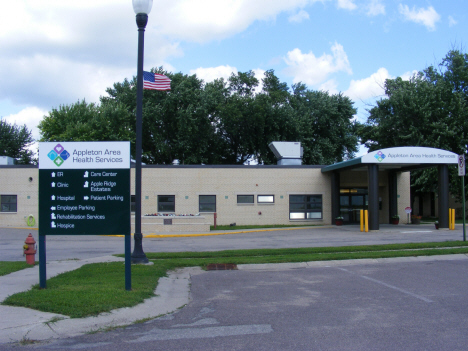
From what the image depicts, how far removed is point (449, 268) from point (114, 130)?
122 feet

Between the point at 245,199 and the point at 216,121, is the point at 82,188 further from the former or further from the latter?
the point at 216,121

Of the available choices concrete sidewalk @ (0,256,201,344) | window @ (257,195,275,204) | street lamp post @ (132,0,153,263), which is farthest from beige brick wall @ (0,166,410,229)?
concrete sidewalk @ (0,256,201,344)

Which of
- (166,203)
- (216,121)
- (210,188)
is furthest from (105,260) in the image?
(216,121)

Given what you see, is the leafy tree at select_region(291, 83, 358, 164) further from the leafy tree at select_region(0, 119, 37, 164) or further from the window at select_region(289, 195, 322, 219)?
the leafy tree at select_region(0, 119, 37, 164)

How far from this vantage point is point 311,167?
30.8 metres

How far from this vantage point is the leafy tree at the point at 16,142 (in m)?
50.5

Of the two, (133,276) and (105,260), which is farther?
(105,260)

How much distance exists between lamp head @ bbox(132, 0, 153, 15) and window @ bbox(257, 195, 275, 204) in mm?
19331

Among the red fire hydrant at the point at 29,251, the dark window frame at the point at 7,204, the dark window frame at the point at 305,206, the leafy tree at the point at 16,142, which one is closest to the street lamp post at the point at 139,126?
the red fire hydrant at the point at 29,251

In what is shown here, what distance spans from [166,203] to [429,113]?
73.8 ft

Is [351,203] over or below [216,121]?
below

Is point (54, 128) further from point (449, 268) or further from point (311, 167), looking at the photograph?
point (449, 268)

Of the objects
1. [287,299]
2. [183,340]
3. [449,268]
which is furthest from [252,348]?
[449,268]

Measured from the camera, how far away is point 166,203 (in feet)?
96.2
